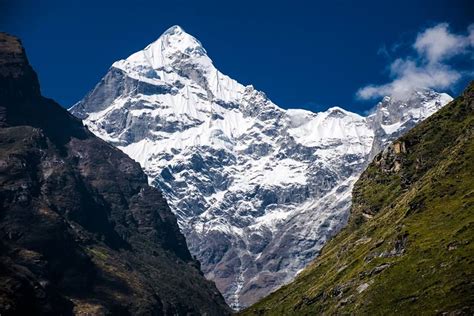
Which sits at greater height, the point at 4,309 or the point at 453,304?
the point at 4,309

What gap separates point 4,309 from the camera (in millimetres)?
199875

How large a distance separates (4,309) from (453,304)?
390 ft

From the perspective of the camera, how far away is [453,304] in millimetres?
196250
